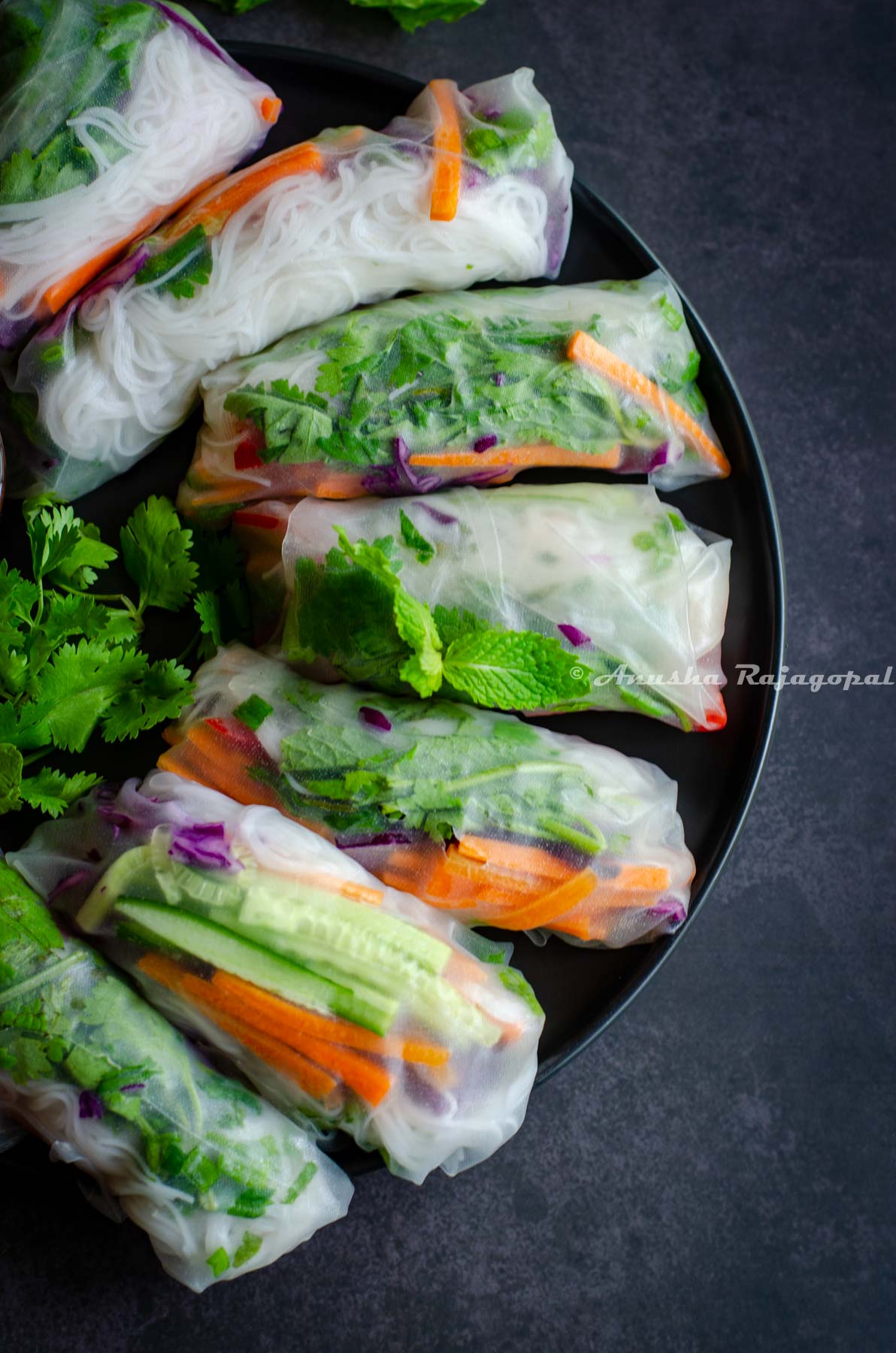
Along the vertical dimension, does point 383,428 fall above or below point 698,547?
above

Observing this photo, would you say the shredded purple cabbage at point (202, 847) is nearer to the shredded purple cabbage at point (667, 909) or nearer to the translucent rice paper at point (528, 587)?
the translucent rice paper at point (528, 587)

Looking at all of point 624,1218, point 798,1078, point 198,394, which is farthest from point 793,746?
point 198,394

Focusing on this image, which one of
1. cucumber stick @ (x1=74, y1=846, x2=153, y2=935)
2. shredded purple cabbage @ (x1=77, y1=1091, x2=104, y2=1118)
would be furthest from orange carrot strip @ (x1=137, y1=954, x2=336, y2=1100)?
shredded purple cabbage @ (x1=77, y1=1091, x2=104, y2=1118)

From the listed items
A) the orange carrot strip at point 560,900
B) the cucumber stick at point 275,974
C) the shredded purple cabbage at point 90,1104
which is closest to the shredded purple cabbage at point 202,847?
the cucumber stick at point 275,974

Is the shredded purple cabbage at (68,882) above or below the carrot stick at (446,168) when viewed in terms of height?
below

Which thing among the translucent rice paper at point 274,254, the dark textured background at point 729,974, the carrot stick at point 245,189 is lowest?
the dark textured background at point 729,974

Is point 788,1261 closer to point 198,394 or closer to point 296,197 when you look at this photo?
point 198,394
